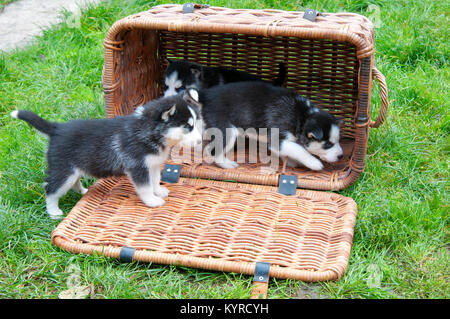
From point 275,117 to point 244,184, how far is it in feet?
Result: 1.91

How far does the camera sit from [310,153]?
423cm

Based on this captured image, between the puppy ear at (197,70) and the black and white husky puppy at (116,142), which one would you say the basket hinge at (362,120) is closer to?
the black and white husky puppy at (116,142)

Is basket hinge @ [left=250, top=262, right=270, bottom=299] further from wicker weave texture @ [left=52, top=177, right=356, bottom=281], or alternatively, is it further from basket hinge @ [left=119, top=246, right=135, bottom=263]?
basket hinge @ [left=119, top=246, right=135, bottom=263]

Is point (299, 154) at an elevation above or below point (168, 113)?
below

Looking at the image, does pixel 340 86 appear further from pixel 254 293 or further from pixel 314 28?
pixel 254 293

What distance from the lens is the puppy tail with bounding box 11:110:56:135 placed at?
3.42 m

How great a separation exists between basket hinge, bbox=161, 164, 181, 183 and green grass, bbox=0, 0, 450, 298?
0.68m

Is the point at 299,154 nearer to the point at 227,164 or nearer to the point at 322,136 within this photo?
the point at 322,136

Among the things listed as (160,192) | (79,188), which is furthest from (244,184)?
(79,188)

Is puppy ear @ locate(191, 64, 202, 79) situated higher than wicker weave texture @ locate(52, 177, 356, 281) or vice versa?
puppy ear @ locate(191, 64, 202, 79)

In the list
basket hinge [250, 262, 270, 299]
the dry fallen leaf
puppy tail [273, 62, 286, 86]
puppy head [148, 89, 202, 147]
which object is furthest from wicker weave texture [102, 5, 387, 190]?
the dry fallen leaf

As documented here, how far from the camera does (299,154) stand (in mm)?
4082

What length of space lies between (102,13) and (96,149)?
313 cm
